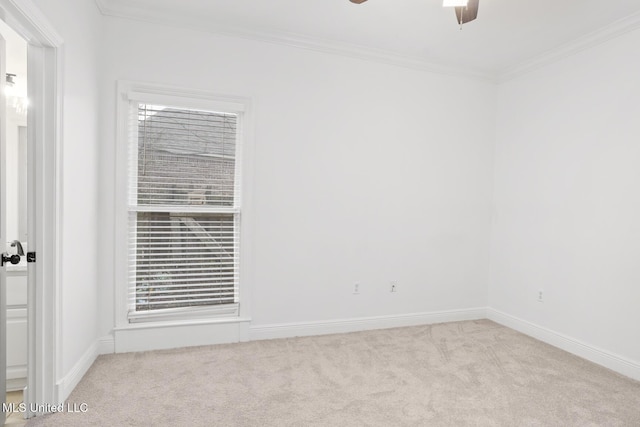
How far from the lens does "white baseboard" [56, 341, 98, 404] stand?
2285 millimetres

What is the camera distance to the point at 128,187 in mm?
3084

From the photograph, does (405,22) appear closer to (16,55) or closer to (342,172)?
(342,172)

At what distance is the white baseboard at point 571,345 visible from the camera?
115 inches

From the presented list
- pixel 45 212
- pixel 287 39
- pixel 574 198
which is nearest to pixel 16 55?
pixel 45 212

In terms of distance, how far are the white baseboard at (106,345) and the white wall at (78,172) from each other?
0.13 metres

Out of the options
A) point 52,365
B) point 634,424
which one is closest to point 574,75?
point 634,424

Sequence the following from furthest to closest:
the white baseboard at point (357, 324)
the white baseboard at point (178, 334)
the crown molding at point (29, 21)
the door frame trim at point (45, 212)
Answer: the white baseboard at point (357, 324) < the white baseboard at point (178, 334) < the door frame trim at point (45, 212) < the crown molding at point (29, 21)

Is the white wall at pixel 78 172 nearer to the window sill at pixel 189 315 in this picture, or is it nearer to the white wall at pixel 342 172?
the white wall at pixel 342 172

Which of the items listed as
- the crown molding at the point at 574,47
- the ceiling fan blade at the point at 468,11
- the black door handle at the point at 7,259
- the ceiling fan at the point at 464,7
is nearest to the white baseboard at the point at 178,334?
the black door handle at the point at 7,259

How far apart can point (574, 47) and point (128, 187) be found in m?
4.08

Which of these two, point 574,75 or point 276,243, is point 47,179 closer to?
point 276,243

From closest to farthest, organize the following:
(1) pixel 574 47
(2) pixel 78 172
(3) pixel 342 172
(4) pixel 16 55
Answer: (2) pixel 78 172
(4) pixel 16 55
(1) pixel 574 47
(3) pixel 342 172

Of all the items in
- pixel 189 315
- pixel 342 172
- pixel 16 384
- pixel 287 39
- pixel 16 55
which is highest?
pixel 287 39

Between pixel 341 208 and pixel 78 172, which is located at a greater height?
pixel 78 172
